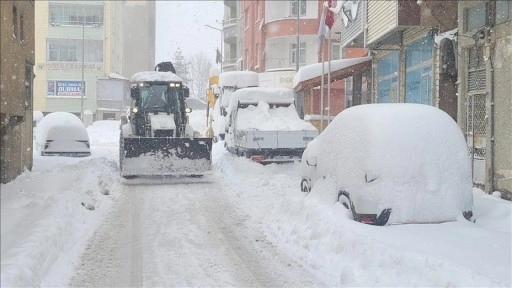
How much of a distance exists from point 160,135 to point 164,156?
3.70 ft

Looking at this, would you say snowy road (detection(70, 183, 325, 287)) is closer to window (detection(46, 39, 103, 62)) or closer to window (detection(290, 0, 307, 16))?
window (detection(290, 0, 307, 16))

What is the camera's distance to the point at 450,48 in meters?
14.5

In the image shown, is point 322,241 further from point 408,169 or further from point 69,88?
point 69,88

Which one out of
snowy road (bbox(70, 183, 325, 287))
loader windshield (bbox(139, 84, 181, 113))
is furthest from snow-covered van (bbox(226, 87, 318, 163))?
snowy road (bbox(70, 183, 325, 287))

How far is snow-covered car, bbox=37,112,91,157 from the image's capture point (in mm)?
21234

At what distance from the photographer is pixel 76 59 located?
188 feet

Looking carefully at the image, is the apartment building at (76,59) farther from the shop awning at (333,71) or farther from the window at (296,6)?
the shop awning at (333,71)

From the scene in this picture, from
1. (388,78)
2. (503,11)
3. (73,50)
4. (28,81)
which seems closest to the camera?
(503,11)

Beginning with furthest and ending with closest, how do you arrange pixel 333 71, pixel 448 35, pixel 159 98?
pixel 333 71
pixel 159 98
pixel 448 35

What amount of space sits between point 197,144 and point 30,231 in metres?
8.24

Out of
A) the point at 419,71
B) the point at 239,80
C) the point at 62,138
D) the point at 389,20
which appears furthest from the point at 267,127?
the point at 239,80

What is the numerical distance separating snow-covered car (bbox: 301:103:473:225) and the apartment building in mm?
51283

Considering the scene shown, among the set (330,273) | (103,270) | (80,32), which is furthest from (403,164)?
(80,32)

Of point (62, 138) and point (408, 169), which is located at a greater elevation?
point (62, 138)
